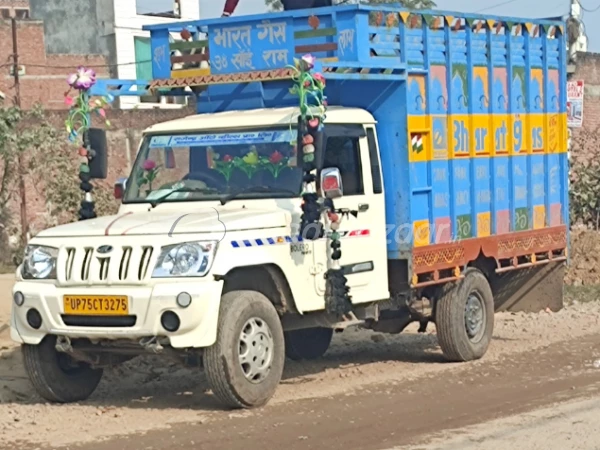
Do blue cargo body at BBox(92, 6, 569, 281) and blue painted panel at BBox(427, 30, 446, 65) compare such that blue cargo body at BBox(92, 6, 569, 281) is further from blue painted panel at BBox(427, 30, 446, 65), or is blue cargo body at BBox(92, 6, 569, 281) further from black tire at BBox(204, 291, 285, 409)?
black tire at BBox(204, 291, 285, 409)

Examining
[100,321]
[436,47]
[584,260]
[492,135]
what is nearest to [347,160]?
[436,47]

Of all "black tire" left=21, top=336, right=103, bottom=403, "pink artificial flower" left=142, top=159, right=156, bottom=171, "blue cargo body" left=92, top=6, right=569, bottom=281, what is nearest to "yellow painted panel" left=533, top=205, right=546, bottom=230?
"blue cargo body" left=92, top=6, right=569, bottom=281

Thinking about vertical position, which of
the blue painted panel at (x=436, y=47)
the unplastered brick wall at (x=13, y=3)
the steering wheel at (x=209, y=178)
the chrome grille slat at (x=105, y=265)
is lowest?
the chrome grille slat at (x=105, y=265)

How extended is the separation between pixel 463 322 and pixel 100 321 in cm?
388

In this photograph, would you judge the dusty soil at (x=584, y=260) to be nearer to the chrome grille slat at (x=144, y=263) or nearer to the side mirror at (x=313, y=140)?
the side mirror at (x=313, y=140)

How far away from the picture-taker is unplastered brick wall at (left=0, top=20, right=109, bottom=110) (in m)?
29.5

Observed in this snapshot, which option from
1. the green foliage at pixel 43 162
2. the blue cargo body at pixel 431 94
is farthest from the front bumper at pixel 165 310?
the green foliage at pixel 43 162

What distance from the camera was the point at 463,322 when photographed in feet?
37.3

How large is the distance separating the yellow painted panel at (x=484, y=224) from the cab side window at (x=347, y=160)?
5.82 ft

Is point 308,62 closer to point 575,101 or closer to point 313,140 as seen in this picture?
point 313,140

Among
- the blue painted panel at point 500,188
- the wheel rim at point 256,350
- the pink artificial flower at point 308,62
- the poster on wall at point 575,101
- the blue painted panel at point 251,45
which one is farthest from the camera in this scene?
the poster on wall at point 575,101

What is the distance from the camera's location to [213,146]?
10039mm

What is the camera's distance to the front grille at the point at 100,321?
28.4 feet

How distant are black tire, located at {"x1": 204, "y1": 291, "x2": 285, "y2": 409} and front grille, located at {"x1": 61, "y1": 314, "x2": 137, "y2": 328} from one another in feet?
1.90
